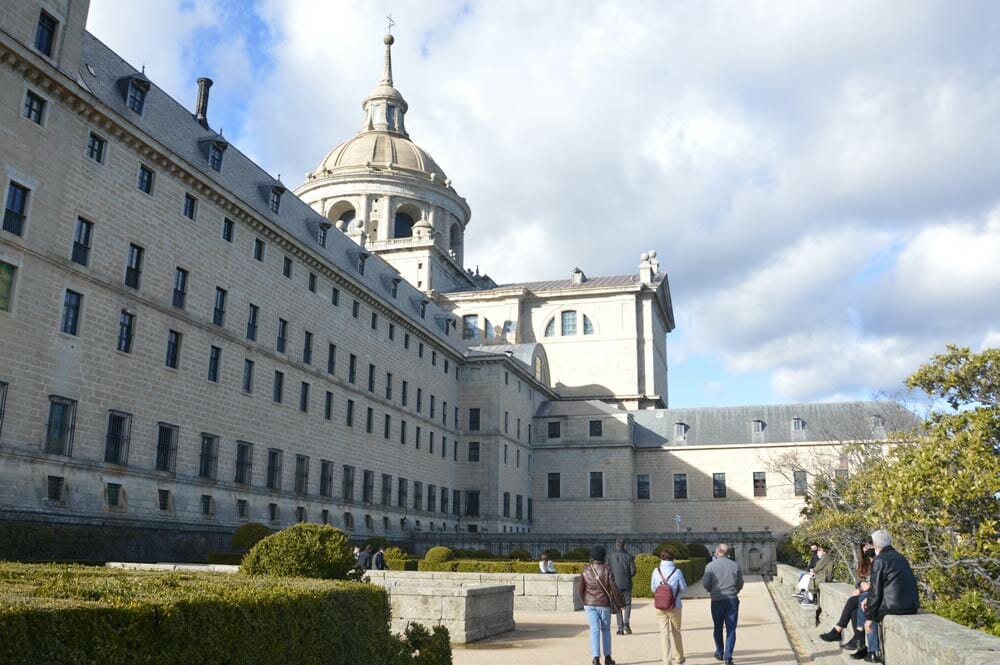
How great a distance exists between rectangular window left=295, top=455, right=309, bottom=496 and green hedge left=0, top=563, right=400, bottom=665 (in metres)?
26.3

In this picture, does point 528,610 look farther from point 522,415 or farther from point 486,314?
point 486,314

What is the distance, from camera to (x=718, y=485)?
5841cm

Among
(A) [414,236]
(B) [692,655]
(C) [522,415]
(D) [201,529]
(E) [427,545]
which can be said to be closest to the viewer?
(B) [692,655]

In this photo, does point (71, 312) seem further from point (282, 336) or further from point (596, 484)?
point (596, 484)

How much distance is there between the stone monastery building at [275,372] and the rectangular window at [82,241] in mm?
67

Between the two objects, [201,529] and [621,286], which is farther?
[621,286]

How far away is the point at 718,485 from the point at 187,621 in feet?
183

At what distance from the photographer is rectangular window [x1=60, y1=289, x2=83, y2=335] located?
23781 mm

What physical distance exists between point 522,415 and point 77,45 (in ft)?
131

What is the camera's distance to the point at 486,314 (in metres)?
70.4

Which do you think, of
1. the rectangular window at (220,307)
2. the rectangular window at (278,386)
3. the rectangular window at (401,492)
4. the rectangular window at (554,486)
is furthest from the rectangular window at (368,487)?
the rectangular window at (554,486)

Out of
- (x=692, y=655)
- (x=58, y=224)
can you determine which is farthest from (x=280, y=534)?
(x=58, y=224)

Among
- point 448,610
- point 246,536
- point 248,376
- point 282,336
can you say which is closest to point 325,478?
point 282,336

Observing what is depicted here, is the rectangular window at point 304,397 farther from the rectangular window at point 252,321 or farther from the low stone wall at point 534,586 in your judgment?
the low stone wall at point 534,586
